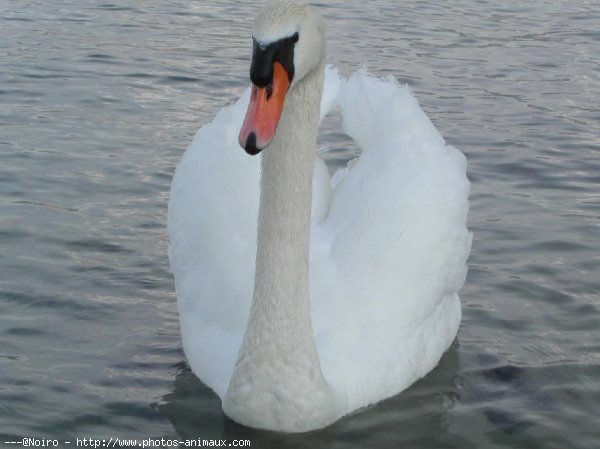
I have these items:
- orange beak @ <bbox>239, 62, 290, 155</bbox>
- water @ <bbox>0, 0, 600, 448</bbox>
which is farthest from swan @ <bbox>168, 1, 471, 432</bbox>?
water @ <bbox>0, 0, 600, 448</bbox>

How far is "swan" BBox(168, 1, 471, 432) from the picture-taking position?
553 cm

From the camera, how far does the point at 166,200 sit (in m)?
9.31

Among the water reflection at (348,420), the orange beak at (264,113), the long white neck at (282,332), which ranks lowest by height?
the water reflection at (348,420)

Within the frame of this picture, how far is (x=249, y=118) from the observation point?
4.90 m

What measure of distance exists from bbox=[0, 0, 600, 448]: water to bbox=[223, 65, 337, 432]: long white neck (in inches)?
6.3

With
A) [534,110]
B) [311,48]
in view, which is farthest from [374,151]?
[534,110]

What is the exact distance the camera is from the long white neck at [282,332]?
5703 mm

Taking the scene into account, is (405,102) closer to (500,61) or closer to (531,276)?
(531,276)

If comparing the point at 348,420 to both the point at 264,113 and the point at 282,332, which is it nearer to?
the point at 282,332

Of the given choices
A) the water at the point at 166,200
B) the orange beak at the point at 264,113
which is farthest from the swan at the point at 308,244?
the water at the point at 166,200

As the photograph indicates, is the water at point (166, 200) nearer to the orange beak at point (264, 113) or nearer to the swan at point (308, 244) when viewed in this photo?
the swan at point (308, 244)

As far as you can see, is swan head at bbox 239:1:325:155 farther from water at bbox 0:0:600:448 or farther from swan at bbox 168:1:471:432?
water at bbox 0:0:600:448

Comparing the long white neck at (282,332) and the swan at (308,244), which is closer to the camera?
the swan at (308,244)

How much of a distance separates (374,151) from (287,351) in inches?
70.3
